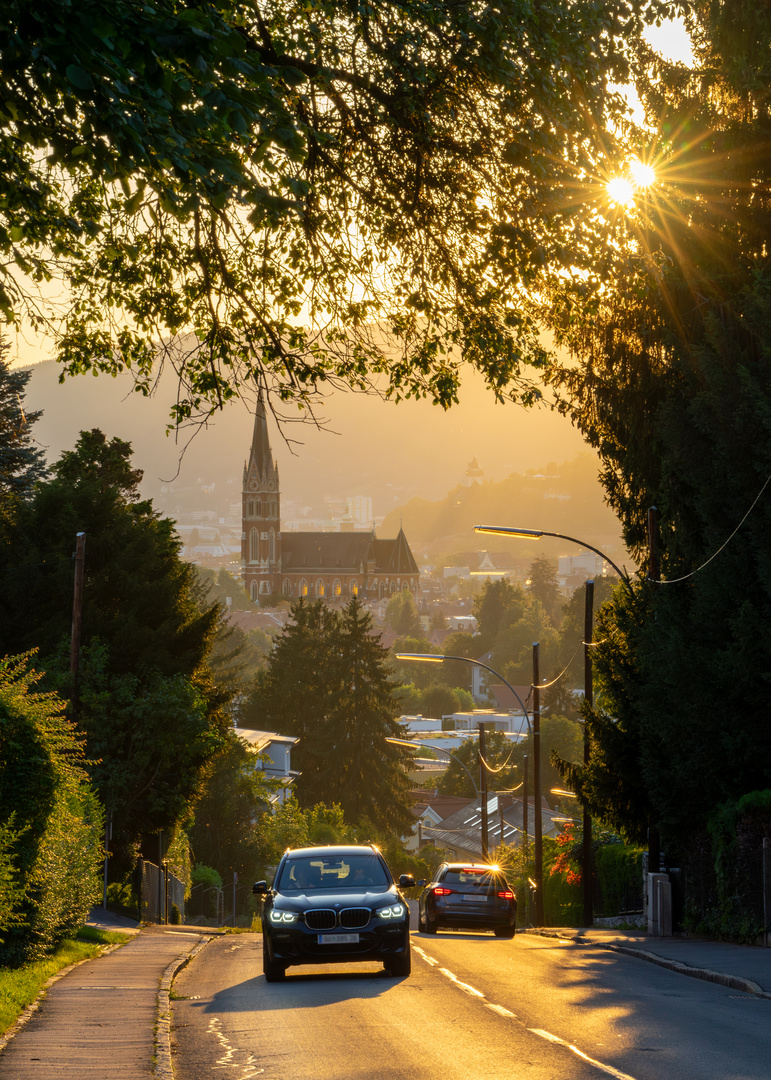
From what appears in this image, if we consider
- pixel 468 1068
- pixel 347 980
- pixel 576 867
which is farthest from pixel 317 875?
pixel 576 867

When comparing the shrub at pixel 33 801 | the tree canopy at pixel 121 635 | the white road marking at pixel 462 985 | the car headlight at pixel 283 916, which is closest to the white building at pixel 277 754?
the tree canopy at pixel 121 635

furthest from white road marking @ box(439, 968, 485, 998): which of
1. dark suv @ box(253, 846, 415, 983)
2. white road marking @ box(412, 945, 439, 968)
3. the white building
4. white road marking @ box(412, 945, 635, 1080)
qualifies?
the white building

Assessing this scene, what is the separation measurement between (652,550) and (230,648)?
123 meters

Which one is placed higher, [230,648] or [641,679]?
[230,648]

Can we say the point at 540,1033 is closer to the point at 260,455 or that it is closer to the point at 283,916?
the point at 283,916

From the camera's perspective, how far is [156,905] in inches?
1330

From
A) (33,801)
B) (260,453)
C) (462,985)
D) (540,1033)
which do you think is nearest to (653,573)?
(462,985)

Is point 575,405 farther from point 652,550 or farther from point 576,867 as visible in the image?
point 576,867

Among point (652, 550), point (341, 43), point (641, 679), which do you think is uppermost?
point (341, 43)

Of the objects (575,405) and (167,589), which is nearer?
(575,405)

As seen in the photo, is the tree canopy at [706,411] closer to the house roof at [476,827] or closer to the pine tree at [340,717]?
the pine tree at [340,717]

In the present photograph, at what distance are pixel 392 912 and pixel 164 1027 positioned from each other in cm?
387

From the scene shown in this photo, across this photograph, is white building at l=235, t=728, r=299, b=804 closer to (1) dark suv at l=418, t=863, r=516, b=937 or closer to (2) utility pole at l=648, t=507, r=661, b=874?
(1) dark suv at l=418, t=863, r=516, b=937

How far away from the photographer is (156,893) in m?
33.8
